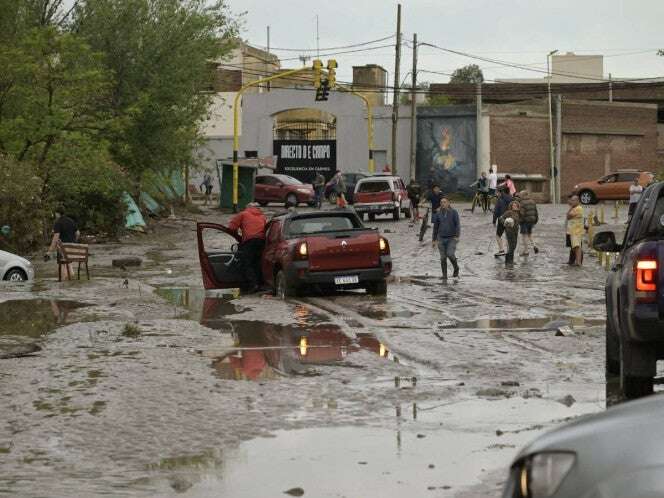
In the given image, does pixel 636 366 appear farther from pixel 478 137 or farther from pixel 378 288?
pixel 478 137

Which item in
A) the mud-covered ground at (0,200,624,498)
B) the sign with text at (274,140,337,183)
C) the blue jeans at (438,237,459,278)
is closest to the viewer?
the mud-covered ground at (0,200,624,498)

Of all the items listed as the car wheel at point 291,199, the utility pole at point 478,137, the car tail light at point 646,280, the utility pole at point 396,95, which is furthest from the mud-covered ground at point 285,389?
the utility pole at point 478,137

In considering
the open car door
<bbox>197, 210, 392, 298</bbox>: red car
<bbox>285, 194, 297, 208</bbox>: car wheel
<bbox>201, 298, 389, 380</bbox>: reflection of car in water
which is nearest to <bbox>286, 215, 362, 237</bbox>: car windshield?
<bbox>197, 210, 392, 298</bbox>: red car

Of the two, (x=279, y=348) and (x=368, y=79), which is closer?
(x=279, y=348)

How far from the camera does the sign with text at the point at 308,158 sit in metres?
73.1

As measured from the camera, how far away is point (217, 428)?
30.5ft

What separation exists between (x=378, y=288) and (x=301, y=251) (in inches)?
65.8

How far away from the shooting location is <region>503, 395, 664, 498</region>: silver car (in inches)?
147

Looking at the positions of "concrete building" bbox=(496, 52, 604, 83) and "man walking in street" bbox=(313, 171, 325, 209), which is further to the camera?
"concrete building" bbox=(496, 52, 604, 83)

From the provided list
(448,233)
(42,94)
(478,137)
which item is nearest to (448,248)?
(448,233)

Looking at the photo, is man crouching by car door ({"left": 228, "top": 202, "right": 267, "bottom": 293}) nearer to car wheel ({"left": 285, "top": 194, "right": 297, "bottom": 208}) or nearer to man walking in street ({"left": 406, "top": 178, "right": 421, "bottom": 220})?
man walking in street ({"left": 406, "top": 178, "right": 421, "bottom": 220})

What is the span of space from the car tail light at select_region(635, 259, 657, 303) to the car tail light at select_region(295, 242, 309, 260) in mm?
11304

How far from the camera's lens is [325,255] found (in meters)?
20.6

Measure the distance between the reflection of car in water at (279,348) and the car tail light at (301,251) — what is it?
3132mm
